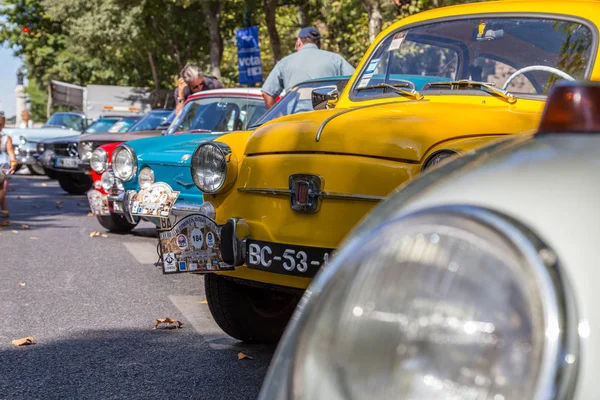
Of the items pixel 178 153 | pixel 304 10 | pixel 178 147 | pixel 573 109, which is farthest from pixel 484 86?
pixel 304 10

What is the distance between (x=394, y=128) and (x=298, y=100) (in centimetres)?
332

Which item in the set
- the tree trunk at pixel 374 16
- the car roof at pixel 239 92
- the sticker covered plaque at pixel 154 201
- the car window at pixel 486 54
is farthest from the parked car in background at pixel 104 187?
the tree trunk at pixel 374 16

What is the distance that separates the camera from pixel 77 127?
79.7 ft

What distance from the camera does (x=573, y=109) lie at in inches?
61.4

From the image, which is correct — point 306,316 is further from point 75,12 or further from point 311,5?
point 75,12

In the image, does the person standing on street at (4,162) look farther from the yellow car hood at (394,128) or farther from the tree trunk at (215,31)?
the tree trunk at (215,31)

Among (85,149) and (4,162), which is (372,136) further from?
(4,162)

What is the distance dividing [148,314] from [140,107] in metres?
29.0

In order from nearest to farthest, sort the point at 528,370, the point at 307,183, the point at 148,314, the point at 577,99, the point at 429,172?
the point at 528,370 → the point at 577,99 → the point at 429,172 → the point at 307,183 → the point at 148,314

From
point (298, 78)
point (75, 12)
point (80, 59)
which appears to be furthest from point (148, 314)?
point (80, 59)

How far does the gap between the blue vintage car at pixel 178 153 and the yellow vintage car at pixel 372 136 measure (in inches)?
50.5

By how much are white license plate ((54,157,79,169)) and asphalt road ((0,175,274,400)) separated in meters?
7.44

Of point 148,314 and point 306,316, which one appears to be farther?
point 148,314

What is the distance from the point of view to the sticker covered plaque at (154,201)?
727cm
